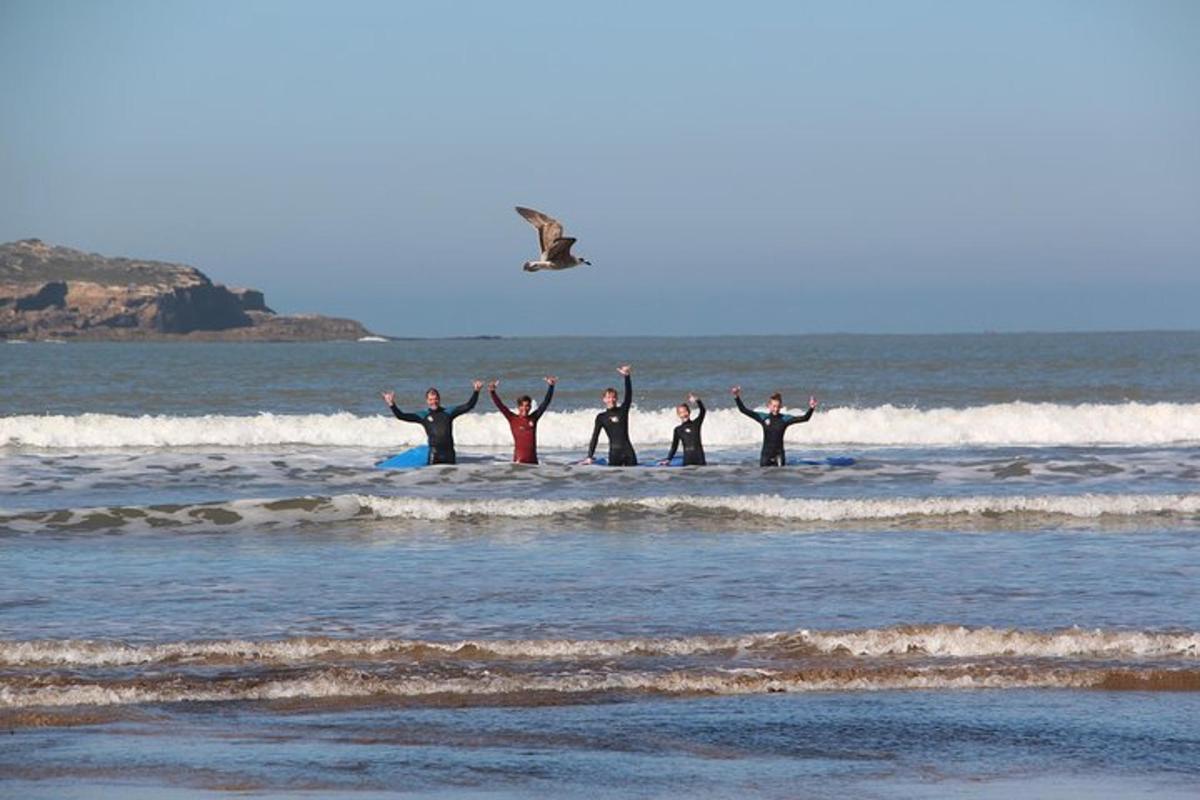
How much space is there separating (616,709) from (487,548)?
6470 millimetres

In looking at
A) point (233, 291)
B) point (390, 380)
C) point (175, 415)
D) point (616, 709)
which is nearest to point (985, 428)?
point (175, 415)

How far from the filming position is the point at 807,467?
2298 cm

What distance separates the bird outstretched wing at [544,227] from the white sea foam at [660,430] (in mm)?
13966

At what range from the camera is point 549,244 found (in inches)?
670

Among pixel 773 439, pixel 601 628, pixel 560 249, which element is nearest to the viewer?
pixel 601 628

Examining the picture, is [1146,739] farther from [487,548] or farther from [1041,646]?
[487,548]

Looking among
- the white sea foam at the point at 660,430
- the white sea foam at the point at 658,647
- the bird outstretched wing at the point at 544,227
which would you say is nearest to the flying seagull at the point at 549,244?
the bird outstretched wing at the point at 544,227

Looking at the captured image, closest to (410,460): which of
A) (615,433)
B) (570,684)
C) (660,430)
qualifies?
(615,433)

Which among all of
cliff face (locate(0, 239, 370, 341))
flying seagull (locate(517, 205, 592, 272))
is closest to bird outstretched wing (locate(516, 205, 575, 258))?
flying seagull (locate(517, 205, 592, 272))

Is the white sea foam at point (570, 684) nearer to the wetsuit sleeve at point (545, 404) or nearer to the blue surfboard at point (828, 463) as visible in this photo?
the wetsuit sleeve at point (545, 404)

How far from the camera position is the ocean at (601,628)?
311 inches

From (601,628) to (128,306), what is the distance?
14742 cm

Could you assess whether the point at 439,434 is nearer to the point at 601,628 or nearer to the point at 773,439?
the point at 773,439

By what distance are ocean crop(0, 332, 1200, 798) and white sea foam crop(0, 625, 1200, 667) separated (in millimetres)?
26
